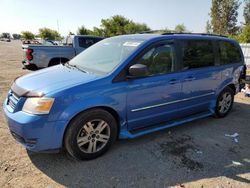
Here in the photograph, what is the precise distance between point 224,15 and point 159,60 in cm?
4354

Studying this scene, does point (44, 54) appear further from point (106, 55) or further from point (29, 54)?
point (106, 55)

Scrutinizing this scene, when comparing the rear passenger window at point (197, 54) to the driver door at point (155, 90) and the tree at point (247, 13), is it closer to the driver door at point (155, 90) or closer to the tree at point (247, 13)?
the driver door at point (155, 90)

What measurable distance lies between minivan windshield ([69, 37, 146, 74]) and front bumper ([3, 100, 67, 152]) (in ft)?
3.50

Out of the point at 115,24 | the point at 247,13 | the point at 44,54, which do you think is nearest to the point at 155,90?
the point at 44,54

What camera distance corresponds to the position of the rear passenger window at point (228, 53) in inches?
204

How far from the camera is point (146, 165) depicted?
3.38 m

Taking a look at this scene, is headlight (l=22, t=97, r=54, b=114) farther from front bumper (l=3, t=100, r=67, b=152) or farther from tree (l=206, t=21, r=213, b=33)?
tree (l=206, t=21, r=213, b=33)

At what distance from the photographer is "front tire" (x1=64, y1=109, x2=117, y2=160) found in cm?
321

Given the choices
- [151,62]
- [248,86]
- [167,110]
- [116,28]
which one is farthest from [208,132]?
[116,28]

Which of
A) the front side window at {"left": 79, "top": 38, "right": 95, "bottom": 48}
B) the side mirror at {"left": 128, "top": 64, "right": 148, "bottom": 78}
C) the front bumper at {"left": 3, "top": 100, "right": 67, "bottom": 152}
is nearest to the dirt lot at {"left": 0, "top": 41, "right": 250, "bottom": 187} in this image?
the front bumper at {"left": 3, "top": 100, "right": 67, "bottom": 152}

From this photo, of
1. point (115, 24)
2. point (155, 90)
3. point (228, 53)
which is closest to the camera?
point (155, 90)

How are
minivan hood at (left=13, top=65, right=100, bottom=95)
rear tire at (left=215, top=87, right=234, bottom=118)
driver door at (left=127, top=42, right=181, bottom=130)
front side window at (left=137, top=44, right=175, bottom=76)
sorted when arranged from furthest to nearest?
rear tire at (left=215, top=87, right=234, bottom=118)
front side window at (left=137, top=44, right=175, bottom=76)
driver door at (left=127, top=42, right=181, bottom=130)
minivan hood at (left=13, top=65, right=100, bottom=95)

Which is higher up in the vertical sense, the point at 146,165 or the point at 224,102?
the point at 224,102

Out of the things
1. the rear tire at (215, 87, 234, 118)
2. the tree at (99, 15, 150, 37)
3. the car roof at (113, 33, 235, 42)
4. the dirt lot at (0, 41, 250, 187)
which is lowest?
the dirt lot at (0, 41, 250, 187)
